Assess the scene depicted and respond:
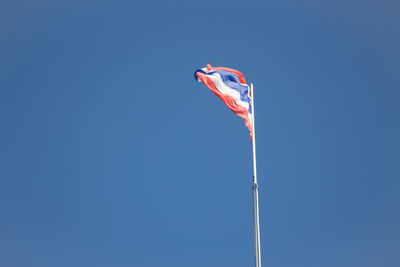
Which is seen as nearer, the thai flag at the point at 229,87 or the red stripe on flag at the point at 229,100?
the red stripe on flag at the point at 229,100

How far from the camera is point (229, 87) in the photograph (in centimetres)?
2388

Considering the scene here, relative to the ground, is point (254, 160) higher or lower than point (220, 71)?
lower

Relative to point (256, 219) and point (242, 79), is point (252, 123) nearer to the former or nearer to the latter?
point (242, 79)

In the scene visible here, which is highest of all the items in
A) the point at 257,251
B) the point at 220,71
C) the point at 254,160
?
the point at 220,71

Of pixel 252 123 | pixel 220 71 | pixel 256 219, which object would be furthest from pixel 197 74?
pixel 256 219

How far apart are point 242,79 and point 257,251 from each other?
964cm

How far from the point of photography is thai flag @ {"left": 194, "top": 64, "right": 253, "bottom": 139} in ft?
76.8

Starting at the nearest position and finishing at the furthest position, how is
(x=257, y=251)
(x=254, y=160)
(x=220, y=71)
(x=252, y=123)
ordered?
(x=257, y=251) → (x=254, y=160) → (x=252, y=123) → (x=220, y=71)

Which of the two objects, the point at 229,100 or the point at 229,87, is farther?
the point at 229,87

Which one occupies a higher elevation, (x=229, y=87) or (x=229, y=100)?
(x=229, y=87)

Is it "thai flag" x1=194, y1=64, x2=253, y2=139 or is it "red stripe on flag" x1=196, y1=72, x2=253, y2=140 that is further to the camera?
"thai flag" x1=194, y1=64, x2=253, y2=139

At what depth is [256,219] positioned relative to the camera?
66.4 feet

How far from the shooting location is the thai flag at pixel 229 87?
2341 centimetres

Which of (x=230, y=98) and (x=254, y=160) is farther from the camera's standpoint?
(x=230, y=98)
